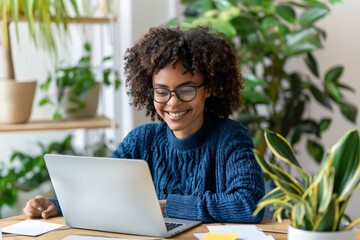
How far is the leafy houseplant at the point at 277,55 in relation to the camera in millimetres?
3338

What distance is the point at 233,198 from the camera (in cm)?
200

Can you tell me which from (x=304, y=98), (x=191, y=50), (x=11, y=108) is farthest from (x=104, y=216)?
(x=304, y=98)

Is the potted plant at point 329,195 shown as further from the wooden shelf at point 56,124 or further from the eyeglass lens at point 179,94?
the wooden shelf at point 56,124

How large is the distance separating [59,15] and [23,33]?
767 millimetres

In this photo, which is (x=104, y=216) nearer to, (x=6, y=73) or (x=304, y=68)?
(x=6, y=73)

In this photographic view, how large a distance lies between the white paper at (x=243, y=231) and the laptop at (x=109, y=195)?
2.8 inches

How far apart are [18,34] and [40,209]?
1.18 m

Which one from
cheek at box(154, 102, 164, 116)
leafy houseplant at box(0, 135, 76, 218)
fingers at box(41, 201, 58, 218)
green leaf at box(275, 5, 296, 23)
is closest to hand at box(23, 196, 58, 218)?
fingers at box(41, 201, 58, 218)

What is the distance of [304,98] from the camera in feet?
12.0

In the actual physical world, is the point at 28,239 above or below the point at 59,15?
below

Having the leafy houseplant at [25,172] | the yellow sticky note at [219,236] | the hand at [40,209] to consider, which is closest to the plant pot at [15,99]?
the leafy houseplant at [25,172]

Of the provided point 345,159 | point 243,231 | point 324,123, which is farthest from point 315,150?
point 345,159

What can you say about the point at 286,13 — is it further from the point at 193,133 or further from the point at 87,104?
the point at 193,133

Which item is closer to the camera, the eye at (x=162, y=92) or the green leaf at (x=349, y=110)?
the eye at (x=162, y=92)
